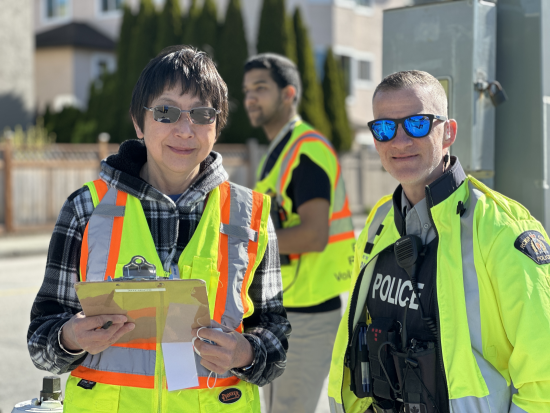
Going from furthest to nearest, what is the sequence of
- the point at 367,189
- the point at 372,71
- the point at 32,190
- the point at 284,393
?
the point at 372,71
the point at 367,189
the point at 32,190
the point at 284,393

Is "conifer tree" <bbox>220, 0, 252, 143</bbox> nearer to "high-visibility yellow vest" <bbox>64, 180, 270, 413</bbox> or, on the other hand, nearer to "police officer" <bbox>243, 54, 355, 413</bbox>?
"police officer" <bbox>243, 54, 355, 413</bbox>

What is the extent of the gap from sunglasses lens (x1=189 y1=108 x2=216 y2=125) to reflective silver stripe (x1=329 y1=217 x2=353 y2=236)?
1.79 meters

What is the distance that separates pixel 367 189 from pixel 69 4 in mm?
15876

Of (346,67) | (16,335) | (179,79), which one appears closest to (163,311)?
(179,79)

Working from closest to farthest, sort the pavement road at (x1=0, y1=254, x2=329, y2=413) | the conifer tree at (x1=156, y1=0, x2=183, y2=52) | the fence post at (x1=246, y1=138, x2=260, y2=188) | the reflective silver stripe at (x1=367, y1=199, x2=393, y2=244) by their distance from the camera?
the reflective silver stripe at (x1=367, y1=199, x2=393, y2=244), the pavement road at (x1=0, y1=254, x2=329, y2=413), the fence post at (x1=246, y1=138, x2=260, y2=188), the conifer tree at (x1=156, y1=0, x2=183, y2=52)

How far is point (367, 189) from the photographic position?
77.9ft

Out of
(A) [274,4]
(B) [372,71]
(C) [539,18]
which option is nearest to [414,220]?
(C) [539,18]

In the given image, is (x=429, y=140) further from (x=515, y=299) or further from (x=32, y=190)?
(x=32, y=190)

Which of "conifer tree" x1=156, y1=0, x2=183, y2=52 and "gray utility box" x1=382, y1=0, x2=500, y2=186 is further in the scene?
"conifer tree" x1=156, y1=0, x2=183, y2=52

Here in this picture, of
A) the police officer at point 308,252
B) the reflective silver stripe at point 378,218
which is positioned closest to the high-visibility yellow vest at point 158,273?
the reflective silver stripe at point 378,218

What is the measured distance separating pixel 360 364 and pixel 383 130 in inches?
32.0

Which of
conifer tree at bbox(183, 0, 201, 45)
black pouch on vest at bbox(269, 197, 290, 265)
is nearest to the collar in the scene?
black pouch on vest at bbox(269, 197, 290, 265)

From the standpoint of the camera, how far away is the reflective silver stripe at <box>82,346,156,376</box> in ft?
7.13

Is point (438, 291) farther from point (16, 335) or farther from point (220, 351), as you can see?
point (16, 335)
